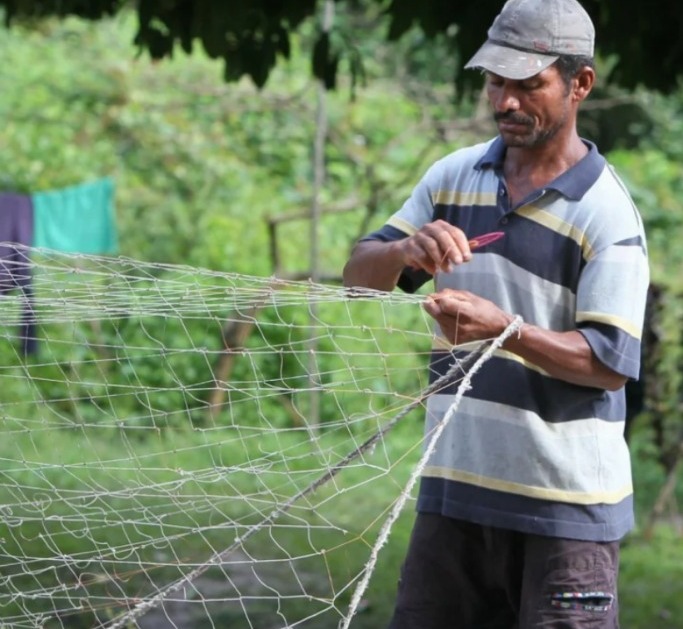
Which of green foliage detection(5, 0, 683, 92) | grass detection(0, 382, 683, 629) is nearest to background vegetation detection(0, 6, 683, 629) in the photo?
grass detection(0, 382, 683, 629)

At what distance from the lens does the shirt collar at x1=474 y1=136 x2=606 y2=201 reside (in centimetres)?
271

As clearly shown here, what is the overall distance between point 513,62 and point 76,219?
6.15 meters

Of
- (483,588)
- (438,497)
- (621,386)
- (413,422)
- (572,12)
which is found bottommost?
(413,422)

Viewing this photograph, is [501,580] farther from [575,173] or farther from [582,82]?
[582,82]

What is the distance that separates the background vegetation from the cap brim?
609cm

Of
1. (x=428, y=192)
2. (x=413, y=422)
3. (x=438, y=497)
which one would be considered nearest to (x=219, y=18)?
(x=428, y=192)

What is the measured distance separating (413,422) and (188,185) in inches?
104

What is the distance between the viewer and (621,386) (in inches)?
106

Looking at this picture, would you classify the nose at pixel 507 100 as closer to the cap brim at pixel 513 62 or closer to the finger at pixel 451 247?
the cap brim at pixel 513 62

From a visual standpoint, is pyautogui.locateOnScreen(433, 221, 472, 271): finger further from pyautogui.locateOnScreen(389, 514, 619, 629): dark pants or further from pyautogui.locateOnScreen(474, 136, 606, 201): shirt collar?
pyautogui.locateOnScreen(389, 514, 619, 629): dark pants

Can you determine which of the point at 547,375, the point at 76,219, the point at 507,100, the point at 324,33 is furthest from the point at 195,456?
the point at 507,100

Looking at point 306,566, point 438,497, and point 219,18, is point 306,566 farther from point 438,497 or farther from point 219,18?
point 438,497

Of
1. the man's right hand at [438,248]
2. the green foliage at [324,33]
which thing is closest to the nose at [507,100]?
the man's right hand at [438,248]

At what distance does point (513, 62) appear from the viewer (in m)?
2.67
